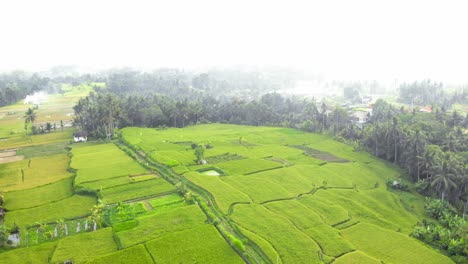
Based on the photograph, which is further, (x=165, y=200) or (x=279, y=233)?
(x=165, y=200)

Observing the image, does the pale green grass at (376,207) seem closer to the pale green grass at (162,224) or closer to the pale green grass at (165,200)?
the pale green grass at (162,224)

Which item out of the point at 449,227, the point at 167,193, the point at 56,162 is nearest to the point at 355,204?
the point at 449,227

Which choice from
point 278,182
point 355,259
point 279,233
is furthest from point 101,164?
point 355,259

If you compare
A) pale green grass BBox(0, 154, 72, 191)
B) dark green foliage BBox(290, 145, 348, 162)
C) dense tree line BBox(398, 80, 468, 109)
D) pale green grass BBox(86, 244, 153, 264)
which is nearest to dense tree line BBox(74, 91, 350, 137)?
pale green grass BBox(0, 154, 72, 191)

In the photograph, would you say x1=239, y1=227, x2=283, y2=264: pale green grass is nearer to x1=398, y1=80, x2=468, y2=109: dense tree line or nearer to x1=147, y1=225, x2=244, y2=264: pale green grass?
x1=147, y1=225, x2=244, y2=264: pale green grass

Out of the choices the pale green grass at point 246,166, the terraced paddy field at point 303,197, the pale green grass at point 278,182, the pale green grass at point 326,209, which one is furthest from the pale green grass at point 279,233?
the pale green grass at point 246,166

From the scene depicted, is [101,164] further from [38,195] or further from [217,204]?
[217,204]
